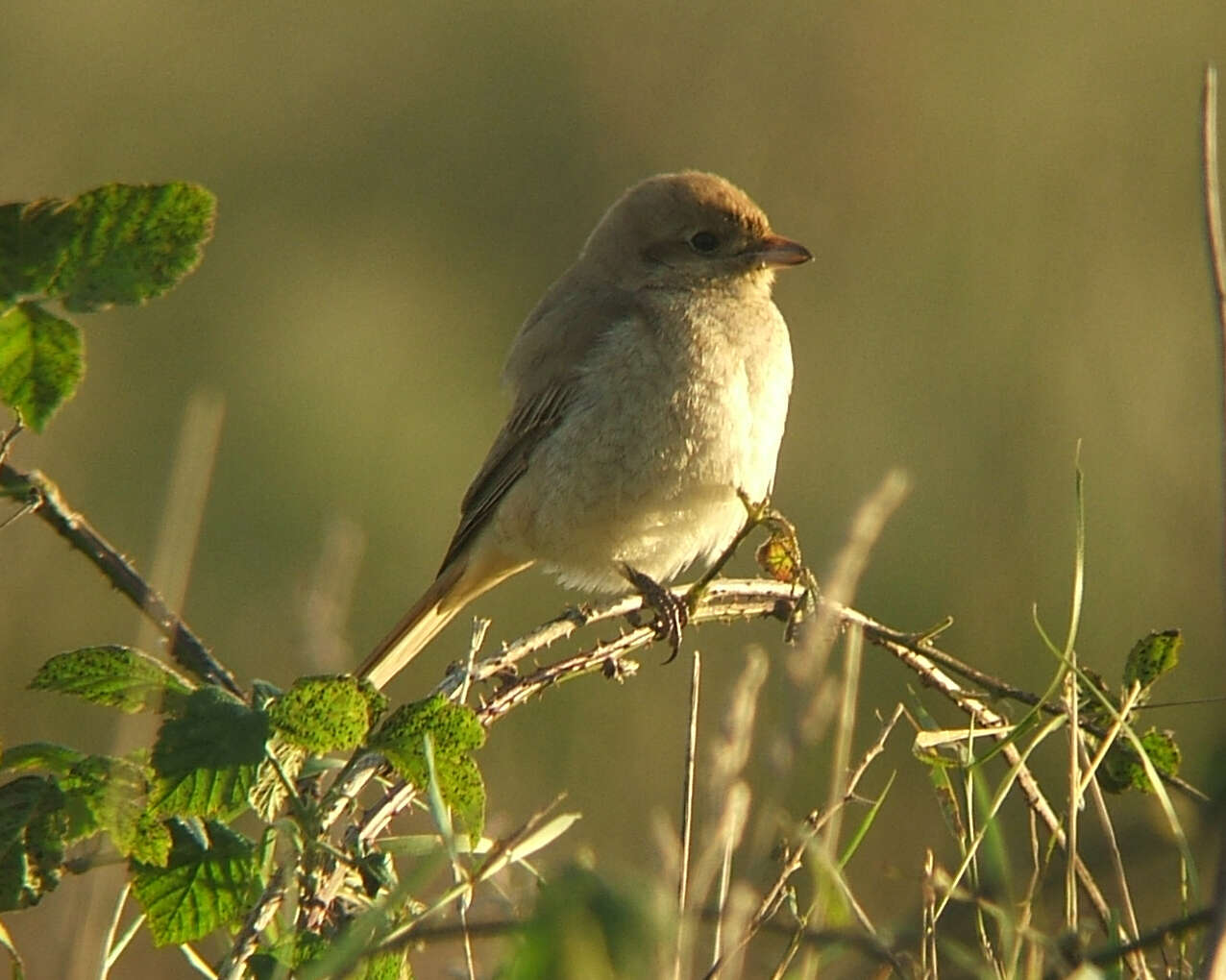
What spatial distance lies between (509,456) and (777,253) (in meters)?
0.95

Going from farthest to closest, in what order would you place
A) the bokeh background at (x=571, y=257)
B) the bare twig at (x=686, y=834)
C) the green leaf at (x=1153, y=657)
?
1. the bokeh background at (x=571, y=257)
2. the green leaf at (x=1153, y=657)
3. the bare twig at (x=686, y=834)

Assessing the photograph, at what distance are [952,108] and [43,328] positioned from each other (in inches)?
289

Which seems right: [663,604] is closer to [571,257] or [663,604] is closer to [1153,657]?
[1153,657]

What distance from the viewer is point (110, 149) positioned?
9.36m

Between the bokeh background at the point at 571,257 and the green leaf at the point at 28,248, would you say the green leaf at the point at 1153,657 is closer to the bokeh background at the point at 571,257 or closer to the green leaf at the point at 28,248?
the green leaf at the point at 28,248

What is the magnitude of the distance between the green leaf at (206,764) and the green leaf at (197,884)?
12 cm

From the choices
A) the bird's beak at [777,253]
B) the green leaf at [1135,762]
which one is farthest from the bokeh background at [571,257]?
the green leaf at [1135,762]

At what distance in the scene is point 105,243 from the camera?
217 cm

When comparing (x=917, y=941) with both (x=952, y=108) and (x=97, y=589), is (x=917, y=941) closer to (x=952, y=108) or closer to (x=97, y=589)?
(x=97, y=589)

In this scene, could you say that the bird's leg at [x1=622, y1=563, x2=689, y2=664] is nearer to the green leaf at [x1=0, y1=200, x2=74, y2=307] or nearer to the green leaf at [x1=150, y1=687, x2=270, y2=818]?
the green leaf at [x1=150, y1=687, x2=270, y2=818]

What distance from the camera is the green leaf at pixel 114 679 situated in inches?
84.8

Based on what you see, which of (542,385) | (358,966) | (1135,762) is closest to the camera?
(358,966)

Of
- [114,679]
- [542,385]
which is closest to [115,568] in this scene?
[114,679]

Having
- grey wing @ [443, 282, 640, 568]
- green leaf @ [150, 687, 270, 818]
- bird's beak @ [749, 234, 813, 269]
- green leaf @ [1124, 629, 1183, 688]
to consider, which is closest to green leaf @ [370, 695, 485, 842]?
green leaf @ [150, 687, 270, 818]
